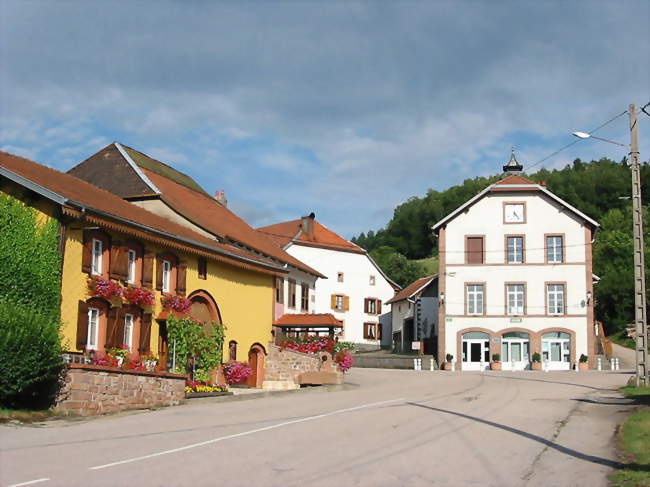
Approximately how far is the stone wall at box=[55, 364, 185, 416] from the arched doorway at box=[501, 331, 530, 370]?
105 feet

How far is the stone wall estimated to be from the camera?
58.3 feet

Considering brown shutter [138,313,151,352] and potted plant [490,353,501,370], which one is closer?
brown shutter [138,313,151,352]

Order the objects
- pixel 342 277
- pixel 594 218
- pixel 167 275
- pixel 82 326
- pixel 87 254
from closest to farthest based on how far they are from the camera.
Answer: pixel 82 326
pixel 87 254
pixel 167 275
pixel 342 277
pixel 594 218

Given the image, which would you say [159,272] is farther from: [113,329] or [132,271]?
[113,329]

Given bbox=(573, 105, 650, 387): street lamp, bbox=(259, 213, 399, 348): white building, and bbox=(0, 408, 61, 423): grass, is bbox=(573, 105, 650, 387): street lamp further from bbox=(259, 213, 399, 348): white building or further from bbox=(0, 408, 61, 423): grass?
bbox=(259, 213, 399, 348): white building

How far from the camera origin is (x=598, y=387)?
94.9 feet

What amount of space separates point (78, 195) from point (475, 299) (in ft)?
108

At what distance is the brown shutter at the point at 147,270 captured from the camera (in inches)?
941

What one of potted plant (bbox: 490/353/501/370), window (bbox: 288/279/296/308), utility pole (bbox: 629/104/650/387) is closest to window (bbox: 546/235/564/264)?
potted plant (bbox: 490/353/501/370)

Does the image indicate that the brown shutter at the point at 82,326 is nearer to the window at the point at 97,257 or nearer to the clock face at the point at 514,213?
the window at the point at 97,257

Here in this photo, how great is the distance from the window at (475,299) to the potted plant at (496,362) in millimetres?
3007

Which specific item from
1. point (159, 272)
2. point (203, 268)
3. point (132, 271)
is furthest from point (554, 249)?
point (132, 271)

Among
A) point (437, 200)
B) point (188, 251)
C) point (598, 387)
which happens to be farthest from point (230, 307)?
point (437, 200)

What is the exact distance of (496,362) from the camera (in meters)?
48.6
